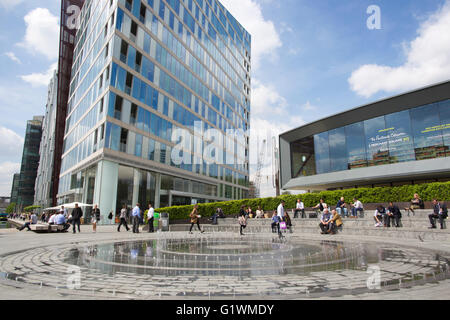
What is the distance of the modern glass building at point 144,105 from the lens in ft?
104

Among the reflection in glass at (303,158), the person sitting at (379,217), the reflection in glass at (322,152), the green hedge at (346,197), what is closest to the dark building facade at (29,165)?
the green hedge at (346,197)

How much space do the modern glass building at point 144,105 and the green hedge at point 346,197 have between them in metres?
9.05

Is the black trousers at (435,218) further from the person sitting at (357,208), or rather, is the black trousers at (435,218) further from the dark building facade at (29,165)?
the dark building facade at (29,165)

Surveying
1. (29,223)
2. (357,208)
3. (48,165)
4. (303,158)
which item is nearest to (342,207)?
(357,208)

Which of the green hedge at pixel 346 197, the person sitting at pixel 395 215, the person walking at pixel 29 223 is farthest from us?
the person walking at pixel 29 223

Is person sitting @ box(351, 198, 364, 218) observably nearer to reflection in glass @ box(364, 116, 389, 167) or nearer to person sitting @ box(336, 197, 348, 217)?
person sitting @ box(336, 197, 348, 217)

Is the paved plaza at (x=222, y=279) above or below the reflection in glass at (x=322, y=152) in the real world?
below

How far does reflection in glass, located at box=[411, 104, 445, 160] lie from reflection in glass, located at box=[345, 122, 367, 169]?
201 inches

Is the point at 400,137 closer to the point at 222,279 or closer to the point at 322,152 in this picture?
the point at 322,152

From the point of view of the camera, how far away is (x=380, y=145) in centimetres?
3009

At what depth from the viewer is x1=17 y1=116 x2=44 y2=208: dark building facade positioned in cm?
11094
